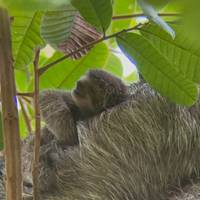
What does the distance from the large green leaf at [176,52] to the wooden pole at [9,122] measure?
370 mm

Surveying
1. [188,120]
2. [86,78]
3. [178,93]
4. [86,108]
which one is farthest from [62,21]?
[188,120]

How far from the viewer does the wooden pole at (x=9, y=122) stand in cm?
82

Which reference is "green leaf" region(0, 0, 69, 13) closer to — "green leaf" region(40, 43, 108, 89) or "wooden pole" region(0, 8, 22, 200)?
"wooden pole" region(0, 8, 22, 200)

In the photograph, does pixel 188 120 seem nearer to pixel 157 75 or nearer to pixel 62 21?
pixel 157 75

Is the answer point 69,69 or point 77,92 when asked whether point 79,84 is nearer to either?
point 77,92

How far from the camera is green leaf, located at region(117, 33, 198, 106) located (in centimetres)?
98

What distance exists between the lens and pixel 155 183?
1466 millimetres

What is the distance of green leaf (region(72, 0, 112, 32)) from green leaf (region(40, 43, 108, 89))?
82 centimetres

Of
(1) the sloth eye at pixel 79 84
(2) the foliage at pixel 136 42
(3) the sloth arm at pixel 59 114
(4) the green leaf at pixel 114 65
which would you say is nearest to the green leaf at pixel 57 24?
(2) the foliage at pixel 136 42

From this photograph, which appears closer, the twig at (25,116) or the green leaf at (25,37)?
the green leaf at (25,37)

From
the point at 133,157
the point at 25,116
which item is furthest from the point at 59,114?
the point at 133,157

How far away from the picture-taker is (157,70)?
103 cm

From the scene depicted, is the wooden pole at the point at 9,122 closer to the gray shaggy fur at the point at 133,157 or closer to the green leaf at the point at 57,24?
the green leaf at the point at 57,24

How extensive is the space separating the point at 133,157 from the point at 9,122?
2.41 ft
